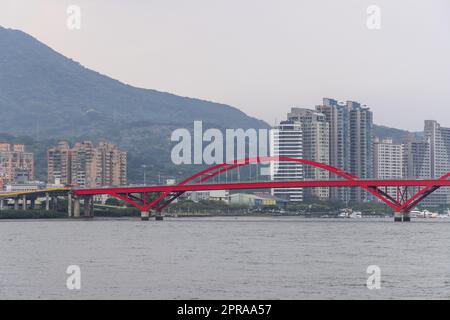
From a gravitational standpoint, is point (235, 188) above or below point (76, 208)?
above

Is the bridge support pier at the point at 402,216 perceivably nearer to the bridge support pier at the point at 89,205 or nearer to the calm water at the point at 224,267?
the bridge support pier at the point at 89,205

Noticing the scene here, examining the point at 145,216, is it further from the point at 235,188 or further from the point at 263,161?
the point at 235,188

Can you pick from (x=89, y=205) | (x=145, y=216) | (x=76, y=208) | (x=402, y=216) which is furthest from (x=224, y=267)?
(x=89, y=205)

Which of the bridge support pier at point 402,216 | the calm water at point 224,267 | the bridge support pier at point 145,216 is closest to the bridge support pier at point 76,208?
the bridge support pier at point 145,216

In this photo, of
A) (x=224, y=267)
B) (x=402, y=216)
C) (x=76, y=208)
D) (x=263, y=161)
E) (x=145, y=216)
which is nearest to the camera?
(x=224, y=267)

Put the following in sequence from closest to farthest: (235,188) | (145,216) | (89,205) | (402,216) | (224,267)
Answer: (224,267), (235,188), (402,216), (145,216), (89,205)
